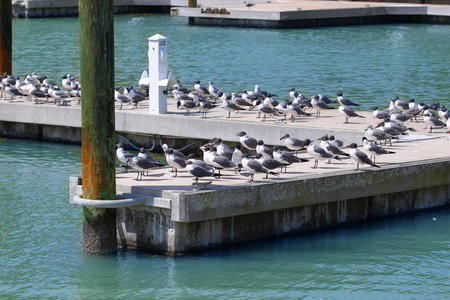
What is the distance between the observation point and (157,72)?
2227 cm

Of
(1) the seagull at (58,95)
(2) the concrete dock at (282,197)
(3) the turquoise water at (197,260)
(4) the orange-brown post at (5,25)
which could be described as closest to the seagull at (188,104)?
(3) the turquoise water at (197,260)

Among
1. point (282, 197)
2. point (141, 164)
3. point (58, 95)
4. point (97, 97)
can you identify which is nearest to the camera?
point (97, 97)

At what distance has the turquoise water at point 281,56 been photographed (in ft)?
113

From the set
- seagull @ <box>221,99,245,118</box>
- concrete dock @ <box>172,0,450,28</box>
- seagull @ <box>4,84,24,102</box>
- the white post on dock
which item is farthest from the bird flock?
concrete dock @ <box>172,0,450,28</box>

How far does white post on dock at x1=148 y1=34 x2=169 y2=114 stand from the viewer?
21.9 meters

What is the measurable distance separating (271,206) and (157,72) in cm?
815

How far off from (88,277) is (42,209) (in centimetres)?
433

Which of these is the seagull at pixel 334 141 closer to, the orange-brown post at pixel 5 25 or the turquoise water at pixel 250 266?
the turquoise water at pixel 250 266

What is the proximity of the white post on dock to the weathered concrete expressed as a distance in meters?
7.34

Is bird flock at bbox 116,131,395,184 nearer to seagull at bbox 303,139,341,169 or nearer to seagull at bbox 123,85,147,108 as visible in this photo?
seagull at bbox 303,139,341,169

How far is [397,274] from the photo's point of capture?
46.8 ft

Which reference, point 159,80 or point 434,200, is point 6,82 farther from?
point 434,200

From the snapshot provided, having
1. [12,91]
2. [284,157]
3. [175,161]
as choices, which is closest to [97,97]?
[175,161]

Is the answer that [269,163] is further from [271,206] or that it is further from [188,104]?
[188,104]
